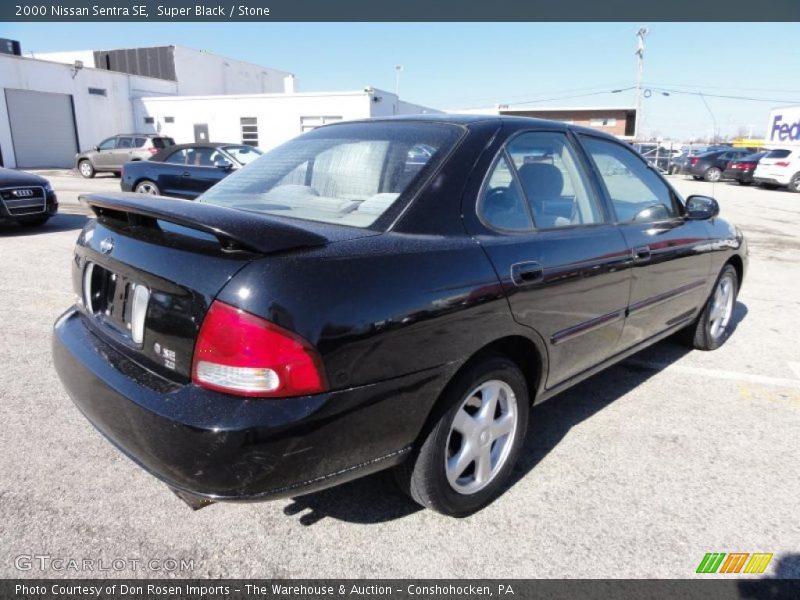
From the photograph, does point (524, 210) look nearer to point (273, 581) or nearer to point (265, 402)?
point (265, 402)

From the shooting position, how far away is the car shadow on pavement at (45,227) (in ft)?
29.3

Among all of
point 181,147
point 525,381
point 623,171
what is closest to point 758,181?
point 181,147

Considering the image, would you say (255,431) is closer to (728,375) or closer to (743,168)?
(728,375)

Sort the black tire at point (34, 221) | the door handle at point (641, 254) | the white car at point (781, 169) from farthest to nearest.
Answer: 1. the white car at point (781, 169)
2. the black tire at point (34, 221)
3. the door handle at point (641, 254)

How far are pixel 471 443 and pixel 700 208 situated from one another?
261 cm

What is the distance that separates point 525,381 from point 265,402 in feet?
4.30

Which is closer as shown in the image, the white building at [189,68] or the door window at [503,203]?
the door window at [503,203]

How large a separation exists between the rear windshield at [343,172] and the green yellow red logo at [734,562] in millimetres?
1857

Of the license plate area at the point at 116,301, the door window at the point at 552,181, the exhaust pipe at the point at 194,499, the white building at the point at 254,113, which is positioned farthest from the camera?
the white building at the point at 254,113

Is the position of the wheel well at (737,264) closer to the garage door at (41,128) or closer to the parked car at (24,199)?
the parked car at (24,199)

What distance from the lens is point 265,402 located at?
170 cm

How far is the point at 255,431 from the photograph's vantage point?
1.66m

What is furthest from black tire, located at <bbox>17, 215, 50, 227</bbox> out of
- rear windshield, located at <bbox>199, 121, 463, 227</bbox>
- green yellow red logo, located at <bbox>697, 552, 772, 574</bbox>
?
green yellow red logo, located at <bbox>697, 552, 772, 574</bbox>

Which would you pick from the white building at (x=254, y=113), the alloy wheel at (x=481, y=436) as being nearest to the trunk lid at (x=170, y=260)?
the alloy wheel at (x=481, y=436)
